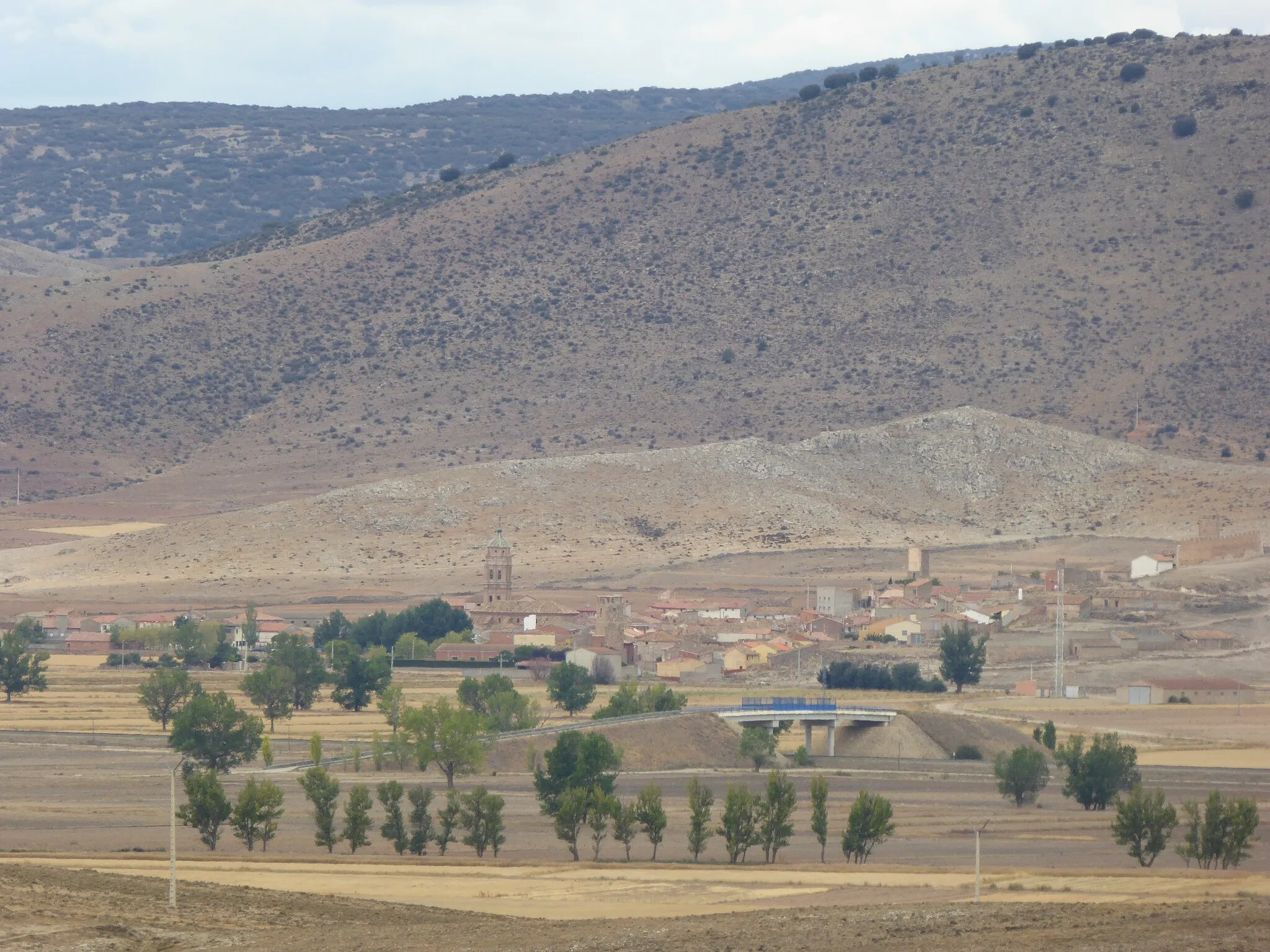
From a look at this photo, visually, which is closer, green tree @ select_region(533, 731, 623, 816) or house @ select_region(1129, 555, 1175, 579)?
green tree @ select_region(533, 731, 623, 816)

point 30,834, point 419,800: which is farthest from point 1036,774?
point 30,834

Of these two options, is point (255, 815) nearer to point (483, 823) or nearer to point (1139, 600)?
point (483, 823)

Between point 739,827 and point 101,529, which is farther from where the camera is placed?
point 101,529

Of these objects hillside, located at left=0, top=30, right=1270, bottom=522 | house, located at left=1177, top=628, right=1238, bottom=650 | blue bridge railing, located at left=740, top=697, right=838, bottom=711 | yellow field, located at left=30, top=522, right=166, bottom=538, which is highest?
hillside, located at left=0, top=30, right=1270, bottom=522

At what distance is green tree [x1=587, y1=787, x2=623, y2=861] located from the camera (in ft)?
165

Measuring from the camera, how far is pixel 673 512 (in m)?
143

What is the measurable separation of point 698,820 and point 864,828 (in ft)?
11.7

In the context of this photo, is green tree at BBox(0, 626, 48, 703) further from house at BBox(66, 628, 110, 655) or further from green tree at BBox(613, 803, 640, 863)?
green tree at BBox(613, 803, 640, 863)

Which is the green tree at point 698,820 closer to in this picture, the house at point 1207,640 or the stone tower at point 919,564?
the house at point 1207,640

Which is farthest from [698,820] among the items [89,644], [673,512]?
[673,512]

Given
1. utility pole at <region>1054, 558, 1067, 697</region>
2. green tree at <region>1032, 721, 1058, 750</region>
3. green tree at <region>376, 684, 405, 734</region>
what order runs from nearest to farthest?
green tree at <region>1032, 721, 1058, 750</region> → green tree at <region>376, 684, 405, 734</region> → utility pole at <region>1054, 558, 1067, 697</region>

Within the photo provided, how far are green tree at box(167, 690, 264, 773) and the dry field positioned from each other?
23170 millimetres

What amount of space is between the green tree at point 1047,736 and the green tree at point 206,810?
3171 cm

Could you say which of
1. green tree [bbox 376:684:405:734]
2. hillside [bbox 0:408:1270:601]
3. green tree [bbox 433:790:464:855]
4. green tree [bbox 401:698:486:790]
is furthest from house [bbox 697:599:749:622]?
green tree [bbox 433:790:464:855]
